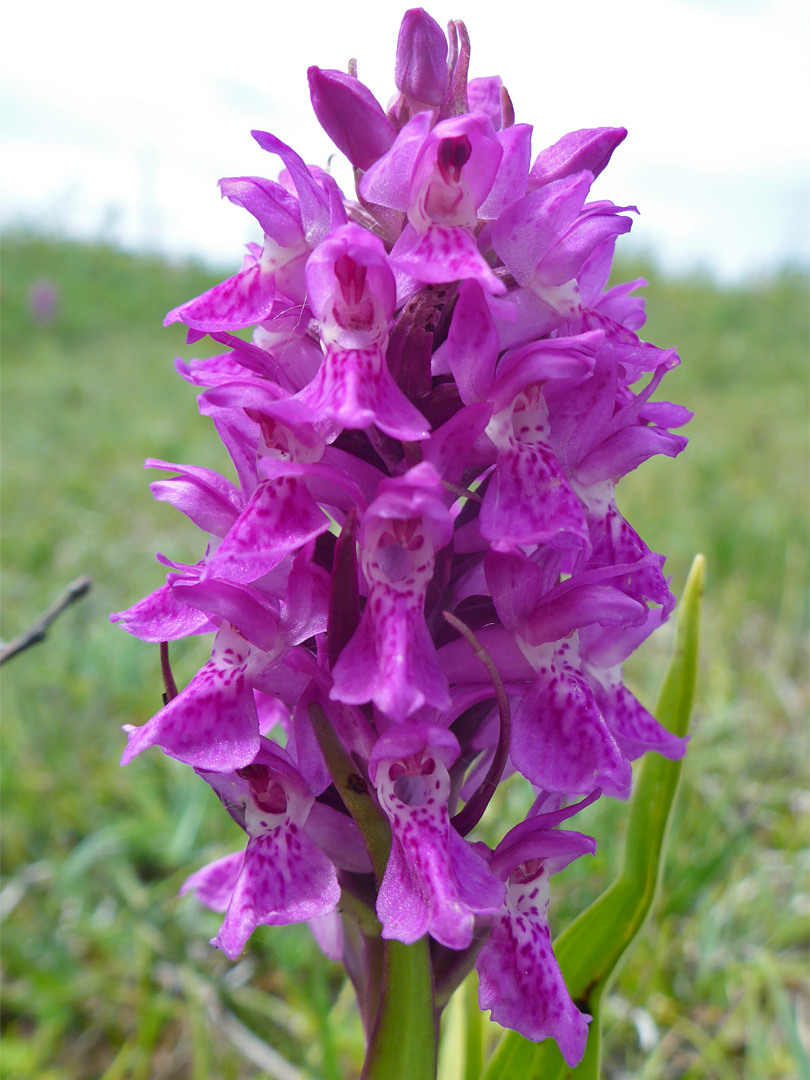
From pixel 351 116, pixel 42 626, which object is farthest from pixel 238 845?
pixel 351 116

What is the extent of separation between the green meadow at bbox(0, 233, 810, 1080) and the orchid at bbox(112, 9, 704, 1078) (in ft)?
1.35

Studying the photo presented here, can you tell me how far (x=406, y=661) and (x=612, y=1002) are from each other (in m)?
1.05

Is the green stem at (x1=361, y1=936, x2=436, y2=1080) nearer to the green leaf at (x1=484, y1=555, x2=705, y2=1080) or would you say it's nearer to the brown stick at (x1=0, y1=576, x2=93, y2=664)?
the green leaf at (x1=484, y1=555, x2=705, y2=1080)

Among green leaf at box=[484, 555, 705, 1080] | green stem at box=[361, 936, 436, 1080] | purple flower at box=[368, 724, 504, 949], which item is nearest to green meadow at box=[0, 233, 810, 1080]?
green leaf at box=[484, 555, 705, 1080]

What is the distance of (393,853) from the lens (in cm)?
69

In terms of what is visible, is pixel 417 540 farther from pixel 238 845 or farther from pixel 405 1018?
pixel 238 845

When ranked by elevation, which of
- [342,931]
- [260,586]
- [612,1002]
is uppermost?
[260,586]

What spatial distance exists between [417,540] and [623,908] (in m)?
0.49

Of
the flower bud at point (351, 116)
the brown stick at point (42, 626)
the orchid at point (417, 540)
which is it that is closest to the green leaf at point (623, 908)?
the orchid at point (417, 540)

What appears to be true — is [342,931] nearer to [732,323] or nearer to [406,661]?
[406,661]

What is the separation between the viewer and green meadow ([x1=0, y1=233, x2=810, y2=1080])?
130cm

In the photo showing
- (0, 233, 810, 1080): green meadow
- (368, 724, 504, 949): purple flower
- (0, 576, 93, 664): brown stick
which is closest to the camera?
(368, 724, 504, 949): purple flower

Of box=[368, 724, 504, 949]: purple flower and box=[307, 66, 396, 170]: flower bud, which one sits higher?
box=[307, 66, 396, 170]: flower bud

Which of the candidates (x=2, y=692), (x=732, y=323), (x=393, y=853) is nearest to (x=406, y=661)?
(x=393, y=853)
